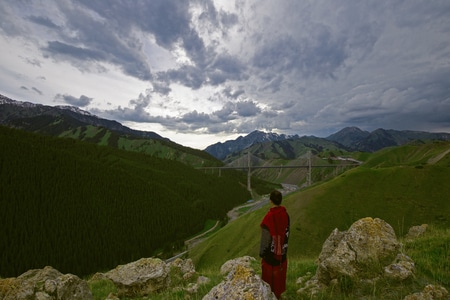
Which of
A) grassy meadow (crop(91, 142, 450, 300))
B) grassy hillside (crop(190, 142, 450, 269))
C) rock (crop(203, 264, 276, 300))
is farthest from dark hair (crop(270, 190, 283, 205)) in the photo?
grassy hillside (crop(190, 142, 450, 269))

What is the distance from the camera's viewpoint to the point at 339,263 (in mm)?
10047

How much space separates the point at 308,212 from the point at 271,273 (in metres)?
65.0

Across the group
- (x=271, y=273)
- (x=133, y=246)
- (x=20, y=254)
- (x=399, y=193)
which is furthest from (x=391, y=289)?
(x=20, y=254)

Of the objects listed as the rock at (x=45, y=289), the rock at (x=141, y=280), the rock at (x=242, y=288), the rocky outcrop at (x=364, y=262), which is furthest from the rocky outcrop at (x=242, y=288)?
the rock at (x=141, y=280)

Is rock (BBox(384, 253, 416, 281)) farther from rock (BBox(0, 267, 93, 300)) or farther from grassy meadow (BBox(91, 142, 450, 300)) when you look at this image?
grassy meadow (BBox(91, 142, 450, 300))

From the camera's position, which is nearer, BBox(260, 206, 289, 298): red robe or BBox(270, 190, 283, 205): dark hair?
BBox(260, 206, 289, 298): red robe

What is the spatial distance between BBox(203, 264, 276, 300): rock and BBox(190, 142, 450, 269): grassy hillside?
5379cm

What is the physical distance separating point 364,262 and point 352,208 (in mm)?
65811

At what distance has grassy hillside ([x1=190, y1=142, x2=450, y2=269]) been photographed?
5934 centimetres

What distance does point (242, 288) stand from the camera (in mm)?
6352

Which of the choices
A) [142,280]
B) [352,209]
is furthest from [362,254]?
[352,209]

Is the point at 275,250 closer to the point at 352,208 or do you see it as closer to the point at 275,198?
the point at 275,198

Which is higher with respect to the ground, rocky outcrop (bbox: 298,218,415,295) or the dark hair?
the dark hair

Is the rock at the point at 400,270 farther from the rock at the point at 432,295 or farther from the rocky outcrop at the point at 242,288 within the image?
the rocky outcrop at the point at 242,288
